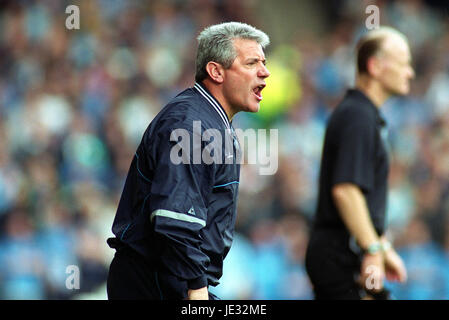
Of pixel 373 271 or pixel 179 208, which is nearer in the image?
pixel 179 208

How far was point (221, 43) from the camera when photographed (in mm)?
3955

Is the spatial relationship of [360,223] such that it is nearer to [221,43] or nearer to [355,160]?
[355,160]

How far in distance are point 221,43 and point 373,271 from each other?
164 cm

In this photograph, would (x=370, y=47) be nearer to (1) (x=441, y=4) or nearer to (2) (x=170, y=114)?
(2) (x=170, y=114)

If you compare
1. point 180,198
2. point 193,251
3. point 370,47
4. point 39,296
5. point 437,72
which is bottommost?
point 39,296

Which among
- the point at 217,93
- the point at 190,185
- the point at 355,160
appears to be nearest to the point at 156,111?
the point at 355,160

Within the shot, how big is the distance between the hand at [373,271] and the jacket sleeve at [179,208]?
1.44 m

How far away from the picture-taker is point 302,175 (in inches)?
356

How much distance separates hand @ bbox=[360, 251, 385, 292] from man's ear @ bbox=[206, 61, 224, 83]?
1.45 meters

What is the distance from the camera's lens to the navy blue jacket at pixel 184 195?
3.44m

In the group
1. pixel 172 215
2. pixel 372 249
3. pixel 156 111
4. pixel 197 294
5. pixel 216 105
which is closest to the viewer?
pixel 172 215

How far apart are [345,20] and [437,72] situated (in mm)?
1791

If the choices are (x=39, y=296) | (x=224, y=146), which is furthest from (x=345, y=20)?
(x=224, y=146)

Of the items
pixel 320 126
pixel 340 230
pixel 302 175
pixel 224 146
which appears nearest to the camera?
pixel 224 146
